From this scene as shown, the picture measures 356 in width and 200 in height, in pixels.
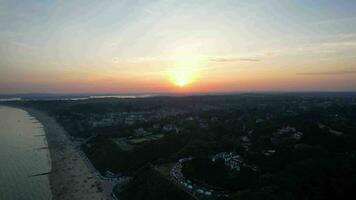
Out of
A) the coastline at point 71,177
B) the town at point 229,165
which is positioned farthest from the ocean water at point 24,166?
the town at point 229,165

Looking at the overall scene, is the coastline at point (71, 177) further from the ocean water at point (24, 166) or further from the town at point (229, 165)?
the town at point (229, 165)

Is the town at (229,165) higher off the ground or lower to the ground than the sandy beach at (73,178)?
higher

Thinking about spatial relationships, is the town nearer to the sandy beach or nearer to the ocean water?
the sandy beach

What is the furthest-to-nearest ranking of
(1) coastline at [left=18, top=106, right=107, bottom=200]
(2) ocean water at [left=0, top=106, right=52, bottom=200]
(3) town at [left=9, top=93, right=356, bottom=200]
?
(2) ocean water at [left=0, top=106, right=52, bottom=200]
(1) coastline at [left=18, top=106, right=107, bottom=200]
(3) town at [left=9, top=93, right=356, bottom=200]

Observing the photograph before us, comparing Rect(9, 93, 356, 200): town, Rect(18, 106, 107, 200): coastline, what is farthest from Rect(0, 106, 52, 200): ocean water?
Rect(9, 93, 356, 200): town

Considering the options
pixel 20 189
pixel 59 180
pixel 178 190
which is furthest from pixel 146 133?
pixel 178 190

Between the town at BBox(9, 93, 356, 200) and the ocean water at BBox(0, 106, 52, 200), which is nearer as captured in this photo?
the town at BBox(9, 93, 356, 200)

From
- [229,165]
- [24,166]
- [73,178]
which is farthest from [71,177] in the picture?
[229,165]
